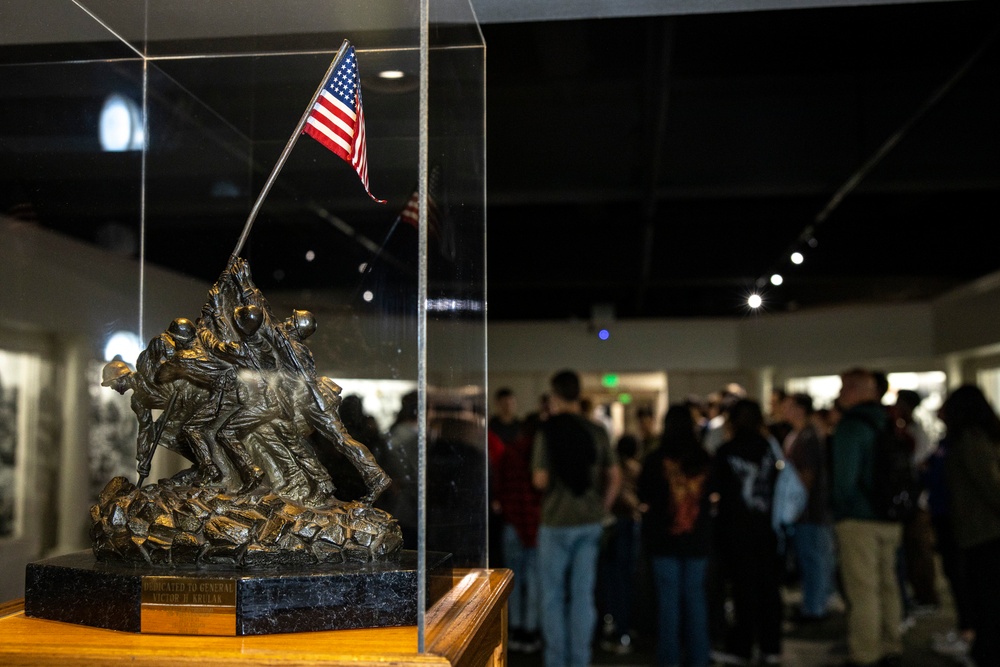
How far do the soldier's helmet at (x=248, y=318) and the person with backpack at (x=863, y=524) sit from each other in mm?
3680

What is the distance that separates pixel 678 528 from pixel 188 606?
129 inches

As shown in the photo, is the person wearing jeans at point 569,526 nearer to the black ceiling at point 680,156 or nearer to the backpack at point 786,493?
the backpack at point 786,493

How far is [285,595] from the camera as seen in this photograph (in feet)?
5.60

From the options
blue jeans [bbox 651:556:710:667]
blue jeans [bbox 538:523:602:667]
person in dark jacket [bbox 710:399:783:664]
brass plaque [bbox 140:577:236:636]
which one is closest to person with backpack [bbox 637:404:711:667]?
blue jeans [bbox 651:556:710:667]

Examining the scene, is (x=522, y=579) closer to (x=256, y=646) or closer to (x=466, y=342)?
(x=466, y=342)

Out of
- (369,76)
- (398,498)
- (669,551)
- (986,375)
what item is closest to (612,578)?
(669,551)

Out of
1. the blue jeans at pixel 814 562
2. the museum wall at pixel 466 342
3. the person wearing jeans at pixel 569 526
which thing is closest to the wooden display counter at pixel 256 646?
the museum wall at pixel 466 342

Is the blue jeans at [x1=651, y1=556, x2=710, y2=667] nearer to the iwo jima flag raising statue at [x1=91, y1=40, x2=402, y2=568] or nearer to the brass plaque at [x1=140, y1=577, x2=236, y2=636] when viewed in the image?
the iwo jima flag raising statue at [x1=91, y1=40, x2=402, y2=568]

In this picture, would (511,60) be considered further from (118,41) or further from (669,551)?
(118,41)

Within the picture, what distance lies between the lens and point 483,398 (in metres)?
2.47

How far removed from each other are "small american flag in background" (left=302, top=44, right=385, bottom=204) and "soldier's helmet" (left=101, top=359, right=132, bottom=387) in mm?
655

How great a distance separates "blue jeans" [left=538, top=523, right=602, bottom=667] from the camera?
15.7 feet

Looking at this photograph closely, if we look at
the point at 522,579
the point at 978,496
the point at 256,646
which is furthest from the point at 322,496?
the point at 522,579

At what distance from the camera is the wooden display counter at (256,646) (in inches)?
60.9
